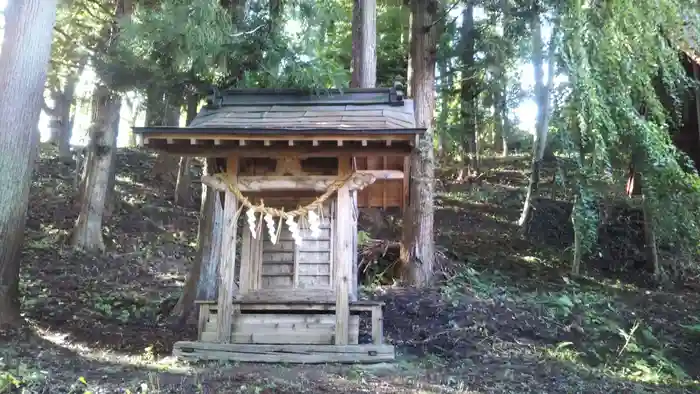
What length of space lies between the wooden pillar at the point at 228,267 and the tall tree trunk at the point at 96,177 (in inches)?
251

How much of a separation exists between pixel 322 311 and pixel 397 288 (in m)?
3.34

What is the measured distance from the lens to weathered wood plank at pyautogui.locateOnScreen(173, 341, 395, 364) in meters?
6.89

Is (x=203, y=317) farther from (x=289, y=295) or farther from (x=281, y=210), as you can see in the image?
(x=281, y=210)

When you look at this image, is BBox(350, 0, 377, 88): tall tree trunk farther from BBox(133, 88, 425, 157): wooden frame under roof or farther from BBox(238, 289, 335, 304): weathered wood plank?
BBox(238, 289, 335, 304): weathered wood plank

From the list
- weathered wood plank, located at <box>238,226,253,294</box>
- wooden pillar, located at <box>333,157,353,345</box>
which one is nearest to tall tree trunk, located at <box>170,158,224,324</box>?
weathered wood plank, located at <box>238,226,253,294</box>

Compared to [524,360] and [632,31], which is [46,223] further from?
[632,31]

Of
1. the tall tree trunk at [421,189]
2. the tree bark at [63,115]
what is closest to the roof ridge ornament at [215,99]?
the tall tree trunk at [421,189]

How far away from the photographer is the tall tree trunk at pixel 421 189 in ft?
35.2

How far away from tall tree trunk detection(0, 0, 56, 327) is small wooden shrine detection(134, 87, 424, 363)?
1.95 meters

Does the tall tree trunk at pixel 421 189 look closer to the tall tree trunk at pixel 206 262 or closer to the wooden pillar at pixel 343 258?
the wooden pillar at pixel 343 258

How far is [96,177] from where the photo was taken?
12344 mm

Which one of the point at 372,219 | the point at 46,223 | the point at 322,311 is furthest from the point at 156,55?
the point at 372,219

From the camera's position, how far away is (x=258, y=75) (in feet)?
31.3

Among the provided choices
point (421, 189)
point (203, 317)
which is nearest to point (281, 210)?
point (203, 317)
